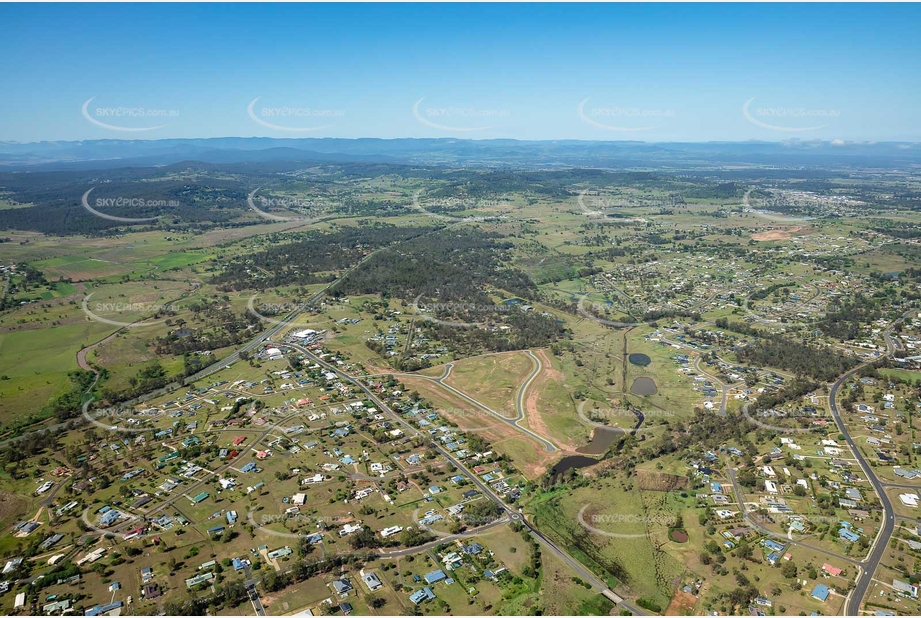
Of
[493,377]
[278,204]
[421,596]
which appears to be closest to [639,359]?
[493,377]

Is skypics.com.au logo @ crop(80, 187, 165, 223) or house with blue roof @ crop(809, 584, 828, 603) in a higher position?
skypics.com.au logo @ crop(80, 187, 165, 223)

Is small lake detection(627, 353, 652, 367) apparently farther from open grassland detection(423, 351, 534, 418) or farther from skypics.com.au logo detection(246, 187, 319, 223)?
skypics.com.au logo detection(246, 187, 319, 223)

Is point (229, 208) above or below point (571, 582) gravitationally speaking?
above

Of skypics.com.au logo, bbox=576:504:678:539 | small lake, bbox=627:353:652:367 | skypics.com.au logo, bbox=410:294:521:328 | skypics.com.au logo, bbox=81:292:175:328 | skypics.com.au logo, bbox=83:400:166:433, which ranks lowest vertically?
skypics.com.au logo, bbox=576:504:678:539

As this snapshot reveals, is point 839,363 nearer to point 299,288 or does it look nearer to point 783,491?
point 783,491

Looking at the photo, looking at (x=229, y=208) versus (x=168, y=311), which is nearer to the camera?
(x=168, y=311)

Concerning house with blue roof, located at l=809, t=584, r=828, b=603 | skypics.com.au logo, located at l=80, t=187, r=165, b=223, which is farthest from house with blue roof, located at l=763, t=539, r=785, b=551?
skypics.com.au logo, located at l=80, t=187, r=165, b=223

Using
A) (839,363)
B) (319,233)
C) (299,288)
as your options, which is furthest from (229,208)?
(839,363)

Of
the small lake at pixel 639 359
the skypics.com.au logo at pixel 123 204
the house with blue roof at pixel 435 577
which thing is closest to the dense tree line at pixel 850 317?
the small lake at pixel 639 359
